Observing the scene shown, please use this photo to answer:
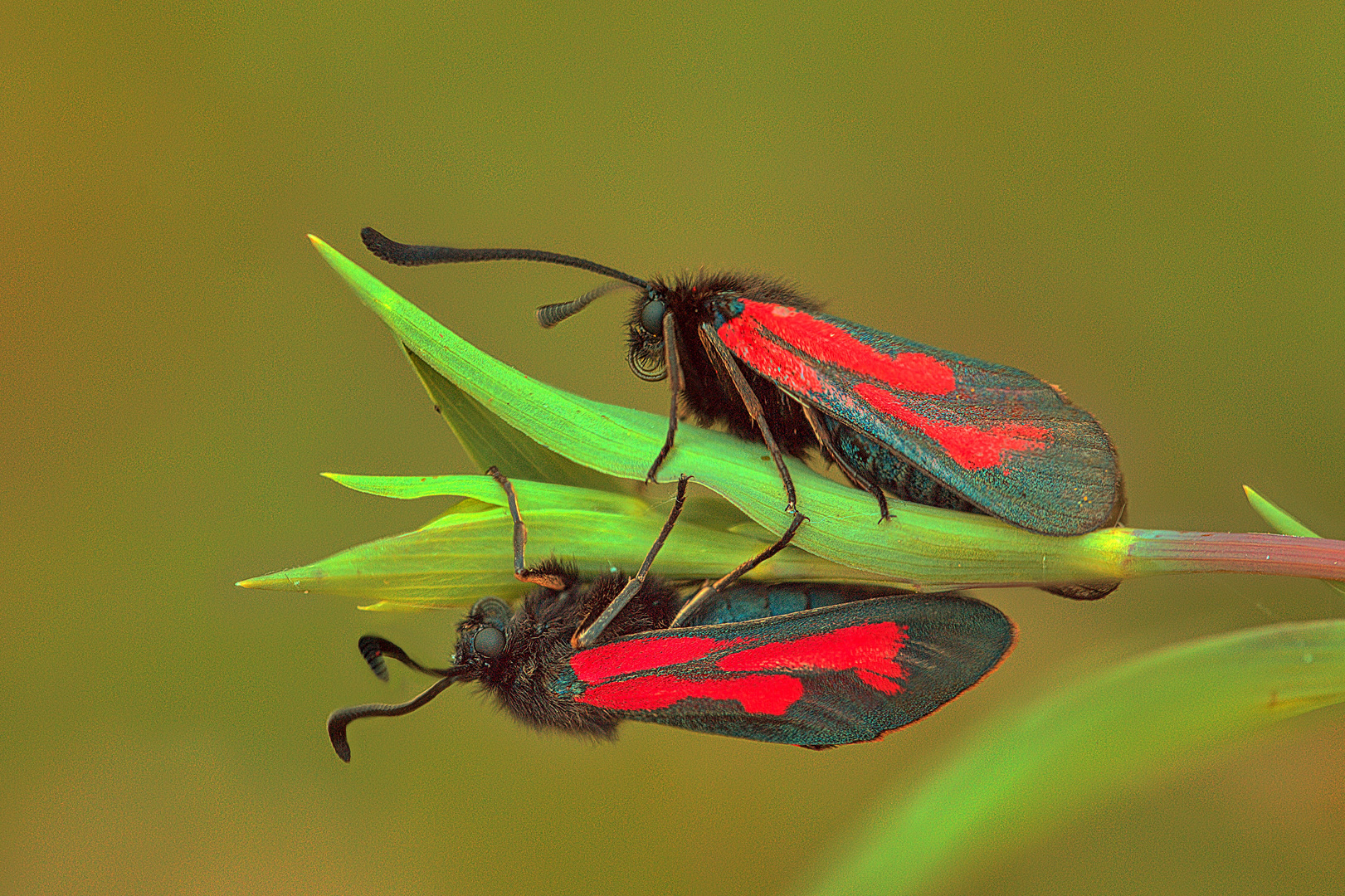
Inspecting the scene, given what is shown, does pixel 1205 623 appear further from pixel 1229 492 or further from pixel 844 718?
pixel 1229 492

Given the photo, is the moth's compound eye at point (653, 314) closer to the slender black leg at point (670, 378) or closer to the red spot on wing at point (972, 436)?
the slender black leg at point (670, 378)

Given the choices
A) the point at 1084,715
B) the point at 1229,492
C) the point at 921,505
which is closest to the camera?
the point at 1084,715

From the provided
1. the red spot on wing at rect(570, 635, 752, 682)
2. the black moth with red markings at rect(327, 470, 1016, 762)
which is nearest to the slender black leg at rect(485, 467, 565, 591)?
the black moth with red markings at rect(327, 470, 1016, 762)

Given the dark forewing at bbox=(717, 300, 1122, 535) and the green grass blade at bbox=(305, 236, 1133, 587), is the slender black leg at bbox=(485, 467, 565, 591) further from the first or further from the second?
the dark forewing at bbox=(717, 300, 1122, 535)

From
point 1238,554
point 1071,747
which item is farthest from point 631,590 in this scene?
point 1238,554

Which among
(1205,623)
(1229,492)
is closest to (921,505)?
(1205,623)
